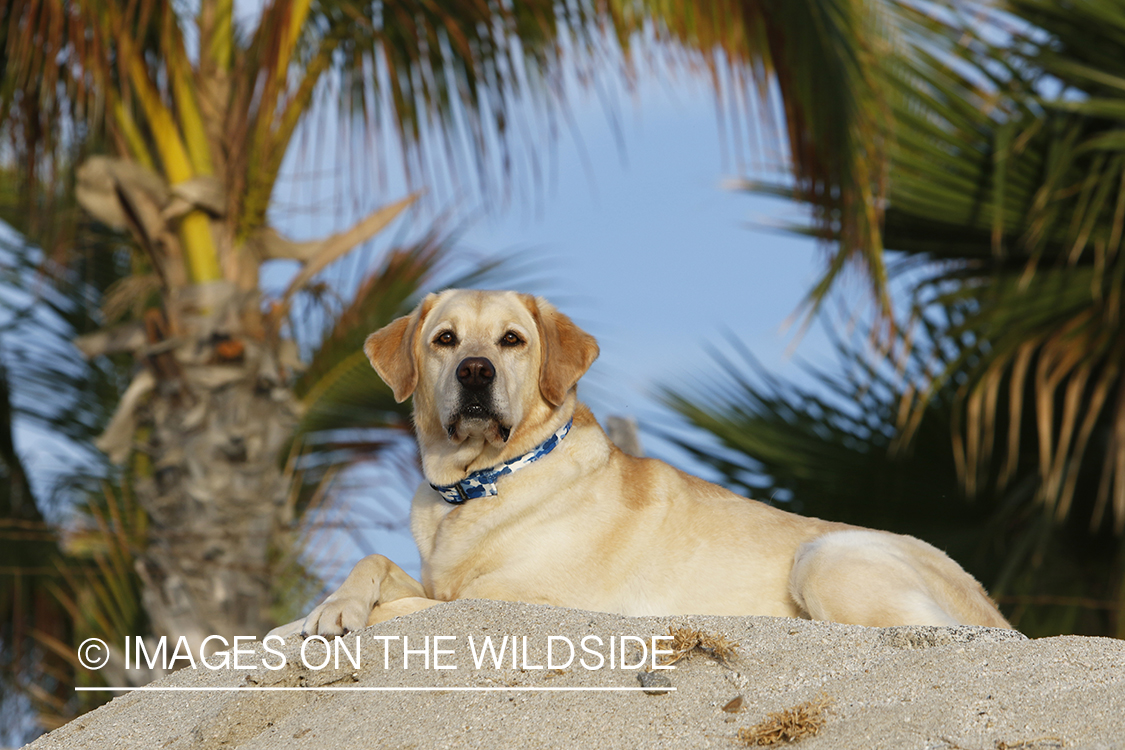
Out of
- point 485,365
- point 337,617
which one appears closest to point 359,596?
point 337,617

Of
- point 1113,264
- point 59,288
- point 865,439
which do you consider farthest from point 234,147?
point 1113,264

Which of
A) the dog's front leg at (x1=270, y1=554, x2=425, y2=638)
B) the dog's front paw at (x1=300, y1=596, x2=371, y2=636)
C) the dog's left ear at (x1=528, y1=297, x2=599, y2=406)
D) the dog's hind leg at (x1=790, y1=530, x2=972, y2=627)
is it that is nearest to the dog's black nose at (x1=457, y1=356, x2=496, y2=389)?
the dog's left ear at (x1=528, y1=297, x2=599, y2=406)

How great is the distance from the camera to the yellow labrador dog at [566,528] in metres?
3.37

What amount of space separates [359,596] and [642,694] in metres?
1.02

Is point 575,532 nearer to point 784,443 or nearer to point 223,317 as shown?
point 223,317

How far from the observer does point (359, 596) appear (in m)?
3.27

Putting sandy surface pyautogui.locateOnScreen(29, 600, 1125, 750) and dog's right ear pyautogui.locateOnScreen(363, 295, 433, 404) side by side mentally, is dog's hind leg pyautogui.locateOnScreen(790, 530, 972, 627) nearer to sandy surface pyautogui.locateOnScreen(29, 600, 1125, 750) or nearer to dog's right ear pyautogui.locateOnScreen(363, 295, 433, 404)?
sandy surface pyautogui.locateOnScreen(29, 600, 1125, 750)

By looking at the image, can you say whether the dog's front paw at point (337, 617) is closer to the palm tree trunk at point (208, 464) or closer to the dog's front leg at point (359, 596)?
the dog's front leg at point (359, 596)

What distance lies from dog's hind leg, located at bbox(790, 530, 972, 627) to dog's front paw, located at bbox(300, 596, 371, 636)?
1.41m

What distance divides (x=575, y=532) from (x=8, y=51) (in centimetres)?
441

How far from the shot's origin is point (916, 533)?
810 centimetres

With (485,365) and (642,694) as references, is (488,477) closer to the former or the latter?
(485,365)

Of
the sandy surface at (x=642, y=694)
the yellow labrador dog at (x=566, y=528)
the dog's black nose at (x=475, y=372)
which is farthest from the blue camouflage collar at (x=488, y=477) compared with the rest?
the sandy surface at (x=642, y=694)

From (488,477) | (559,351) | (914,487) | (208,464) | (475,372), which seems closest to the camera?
(475,372)
